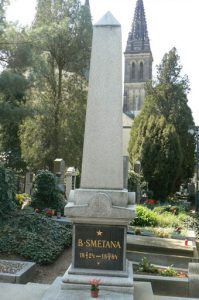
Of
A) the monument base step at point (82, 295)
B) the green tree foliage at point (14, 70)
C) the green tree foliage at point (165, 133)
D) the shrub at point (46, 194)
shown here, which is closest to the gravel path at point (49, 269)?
the monument base step at point (82, 295)

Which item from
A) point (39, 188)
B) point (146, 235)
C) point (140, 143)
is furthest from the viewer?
point (140, 143)

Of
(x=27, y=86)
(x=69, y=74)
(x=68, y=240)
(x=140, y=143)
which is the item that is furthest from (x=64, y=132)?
(x=68, y=240)

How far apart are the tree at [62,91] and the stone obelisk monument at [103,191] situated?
1792 centimetres

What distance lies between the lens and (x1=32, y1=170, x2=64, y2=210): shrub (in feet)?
46.4

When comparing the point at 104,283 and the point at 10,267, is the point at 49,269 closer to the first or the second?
the point at 10,267

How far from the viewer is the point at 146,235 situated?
1046cm

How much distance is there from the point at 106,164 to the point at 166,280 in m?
2.64

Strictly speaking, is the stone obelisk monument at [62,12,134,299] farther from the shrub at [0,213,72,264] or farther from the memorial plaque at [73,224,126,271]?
the shrub at [0,213,72,264]

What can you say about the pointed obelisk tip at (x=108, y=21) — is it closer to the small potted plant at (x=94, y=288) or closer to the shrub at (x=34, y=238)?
the small potted plant at (x=94, y=288)

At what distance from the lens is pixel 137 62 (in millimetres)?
73875

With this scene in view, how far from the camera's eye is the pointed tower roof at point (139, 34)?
7381cm

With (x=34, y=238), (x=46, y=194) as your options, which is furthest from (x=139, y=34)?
(x=34, y=238)

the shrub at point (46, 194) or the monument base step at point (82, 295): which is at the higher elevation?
the shrub at point (46, 194)

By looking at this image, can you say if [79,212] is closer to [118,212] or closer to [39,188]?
[118,212]
